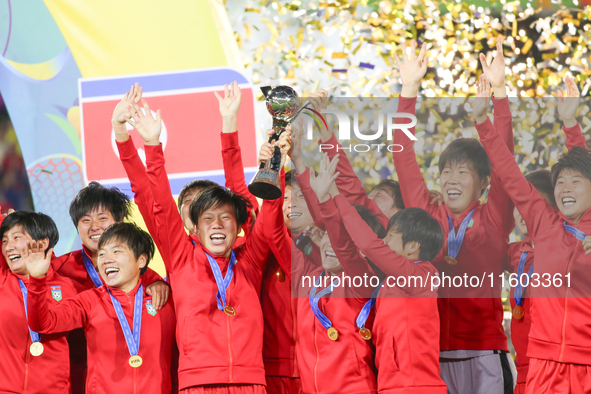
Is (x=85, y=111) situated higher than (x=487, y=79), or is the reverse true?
(x=85, y=111)

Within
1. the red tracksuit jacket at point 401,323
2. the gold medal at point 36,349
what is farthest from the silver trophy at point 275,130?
the gold medal at point 36,349

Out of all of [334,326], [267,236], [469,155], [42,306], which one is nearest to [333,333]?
[334,326]

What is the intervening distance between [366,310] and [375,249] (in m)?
0.27

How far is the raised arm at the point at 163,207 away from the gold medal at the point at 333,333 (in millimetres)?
709

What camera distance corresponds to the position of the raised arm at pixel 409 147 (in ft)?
9.24

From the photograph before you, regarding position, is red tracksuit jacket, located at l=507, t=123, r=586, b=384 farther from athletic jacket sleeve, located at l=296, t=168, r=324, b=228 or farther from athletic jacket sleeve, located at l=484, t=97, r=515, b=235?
athletic jacket sleeve, located at l=296, t=168, r=324, b=228

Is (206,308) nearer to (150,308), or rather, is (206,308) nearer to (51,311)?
(150,308)

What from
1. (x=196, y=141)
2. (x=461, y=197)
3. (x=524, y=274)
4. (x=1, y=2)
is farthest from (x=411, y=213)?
(x=1, y=2)

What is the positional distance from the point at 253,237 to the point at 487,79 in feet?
4.16

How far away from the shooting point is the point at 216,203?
2.84 meters

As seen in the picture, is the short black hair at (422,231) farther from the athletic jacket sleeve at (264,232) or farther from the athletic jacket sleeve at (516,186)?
the athletic jacket sleeve at (264,232)

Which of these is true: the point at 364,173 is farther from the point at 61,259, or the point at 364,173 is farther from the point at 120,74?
the point at 120,74

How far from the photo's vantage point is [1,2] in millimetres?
4105

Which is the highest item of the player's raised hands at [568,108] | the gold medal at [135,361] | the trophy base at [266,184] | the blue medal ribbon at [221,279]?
the player's raised hands at [568,108]
